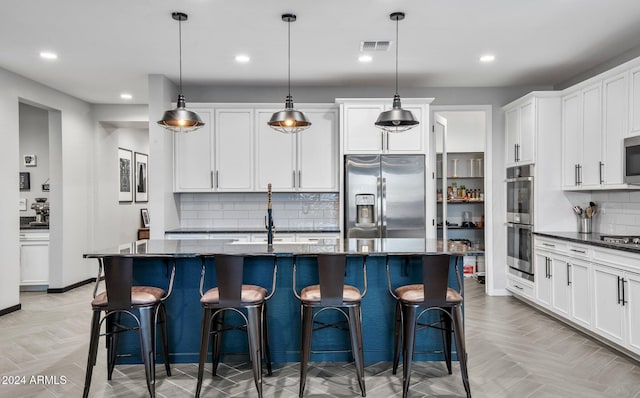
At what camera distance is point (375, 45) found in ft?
14.0

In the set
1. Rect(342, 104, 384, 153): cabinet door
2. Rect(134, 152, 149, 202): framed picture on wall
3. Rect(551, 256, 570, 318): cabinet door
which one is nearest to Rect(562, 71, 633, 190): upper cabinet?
Rect(551, 256, 570, 318): cabinet door

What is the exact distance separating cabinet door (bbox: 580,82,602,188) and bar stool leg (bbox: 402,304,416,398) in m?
2.77

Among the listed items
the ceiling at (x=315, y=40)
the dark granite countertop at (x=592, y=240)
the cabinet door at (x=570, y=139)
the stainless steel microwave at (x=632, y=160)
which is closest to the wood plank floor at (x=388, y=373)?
the dark granite countertop at (x=592, y=240)

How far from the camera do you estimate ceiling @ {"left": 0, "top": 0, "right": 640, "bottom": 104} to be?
3455mm

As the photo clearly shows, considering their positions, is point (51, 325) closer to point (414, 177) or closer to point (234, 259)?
point (234, 259)

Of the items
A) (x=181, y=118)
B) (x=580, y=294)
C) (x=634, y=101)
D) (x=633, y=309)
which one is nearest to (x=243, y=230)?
(x=181, y=118)

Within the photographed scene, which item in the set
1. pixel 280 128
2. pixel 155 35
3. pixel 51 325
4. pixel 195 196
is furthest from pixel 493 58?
pixel 51 325

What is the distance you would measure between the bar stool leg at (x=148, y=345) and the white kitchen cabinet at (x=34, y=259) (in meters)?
4.27

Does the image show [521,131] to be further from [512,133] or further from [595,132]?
[595,132]

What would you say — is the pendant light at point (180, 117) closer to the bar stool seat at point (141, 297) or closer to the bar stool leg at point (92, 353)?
the bar stool seat at point (141, 297)

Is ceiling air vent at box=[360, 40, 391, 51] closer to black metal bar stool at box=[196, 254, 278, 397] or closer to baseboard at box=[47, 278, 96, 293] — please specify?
black metal bar stool at box=[196, 254, 278, 397]

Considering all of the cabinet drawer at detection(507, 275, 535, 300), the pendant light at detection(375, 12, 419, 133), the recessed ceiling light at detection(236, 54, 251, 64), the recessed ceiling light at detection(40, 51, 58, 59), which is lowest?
the cabinet drawer at detection(507, 275, 535, 300)

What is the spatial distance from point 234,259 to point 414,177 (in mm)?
3103

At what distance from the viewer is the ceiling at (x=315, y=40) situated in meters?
3.46
